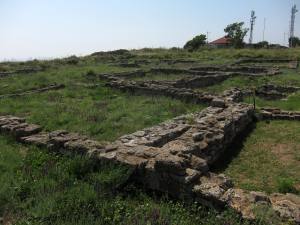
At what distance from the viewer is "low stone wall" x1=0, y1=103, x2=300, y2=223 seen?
5.09m

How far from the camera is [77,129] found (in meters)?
10.0

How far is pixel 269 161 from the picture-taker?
317 inches

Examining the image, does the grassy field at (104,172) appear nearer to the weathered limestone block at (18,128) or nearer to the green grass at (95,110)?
the green grass at (95,110)

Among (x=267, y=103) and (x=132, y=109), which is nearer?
(x=132, y=109)

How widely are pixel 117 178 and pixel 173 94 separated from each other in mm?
9483

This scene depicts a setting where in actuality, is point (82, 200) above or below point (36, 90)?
below

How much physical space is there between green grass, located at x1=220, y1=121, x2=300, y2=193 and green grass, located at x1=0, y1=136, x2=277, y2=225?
80.6 inches

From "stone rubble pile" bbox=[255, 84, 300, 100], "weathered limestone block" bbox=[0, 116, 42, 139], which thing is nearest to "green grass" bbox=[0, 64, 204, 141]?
"weathered limestone block" bbox=[0, 116, 42, 139]

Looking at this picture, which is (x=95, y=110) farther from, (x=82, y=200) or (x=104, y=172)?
(x=82, y=200)

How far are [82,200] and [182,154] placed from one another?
2024mm

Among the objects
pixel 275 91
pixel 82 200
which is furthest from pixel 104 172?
pixel 275 91

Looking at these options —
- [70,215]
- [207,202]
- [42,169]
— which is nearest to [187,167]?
[207,202]

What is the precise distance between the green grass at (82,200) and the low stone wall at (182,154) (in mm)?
194

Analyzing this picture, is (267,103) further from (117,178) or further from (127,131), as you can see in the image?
(117,178)
